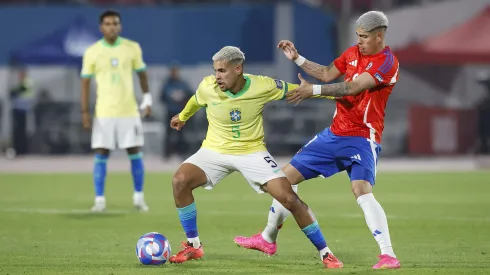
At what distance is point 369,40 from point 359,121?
740 millimetres

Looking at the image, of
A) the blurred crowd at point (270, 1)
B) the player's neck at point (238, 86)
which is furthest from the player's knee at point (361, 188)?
the blurred crowd at point (270, 1)

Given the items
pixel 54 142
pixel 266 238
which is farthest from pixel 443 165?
pixel 266 238

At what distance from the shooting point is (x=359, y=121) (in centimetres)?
1072

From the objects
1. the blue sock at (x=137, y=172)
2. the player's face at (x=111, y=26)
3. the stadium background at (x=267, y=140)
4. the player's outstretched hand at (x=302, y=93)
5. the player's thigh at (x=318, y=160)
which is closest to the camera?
the player's outstretched hand at (x=302, y=93)

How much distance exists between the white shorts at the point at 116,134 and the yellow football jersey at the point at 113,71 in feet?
0.32

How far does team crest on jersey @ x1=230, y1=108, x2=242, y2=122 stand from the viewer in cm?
1072

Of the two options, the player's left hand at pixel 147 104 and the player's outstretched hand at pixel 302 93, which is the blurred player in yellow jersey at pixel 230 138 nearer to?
the player's outstretched hand at pixel 302 93

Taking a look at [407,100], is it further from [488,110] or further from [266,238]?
[266,238]

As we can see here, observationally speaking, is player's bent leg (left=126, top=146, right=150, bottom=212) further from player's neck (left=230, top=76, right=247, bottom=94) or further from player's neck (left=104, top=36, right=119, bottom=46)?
player's neck (left=230, top=76, right=247, bottom=94)

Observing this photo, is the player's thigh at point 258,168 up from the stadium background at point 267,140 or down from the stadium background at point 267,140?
up

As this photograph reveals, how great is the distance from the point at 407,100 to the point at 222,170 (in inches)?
821

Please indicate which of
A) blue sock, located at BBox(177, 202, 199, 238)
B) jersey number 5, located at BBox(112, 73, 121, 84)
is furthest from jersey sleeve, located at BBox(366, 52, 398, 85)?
jersey number 5, located at BBox(112, 73, 121, 84)

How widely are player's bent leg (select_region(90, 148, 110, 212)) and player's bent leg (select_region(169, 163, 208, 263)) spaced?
4.93 metres

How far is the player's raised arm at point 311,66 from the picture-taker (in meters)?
11.0
